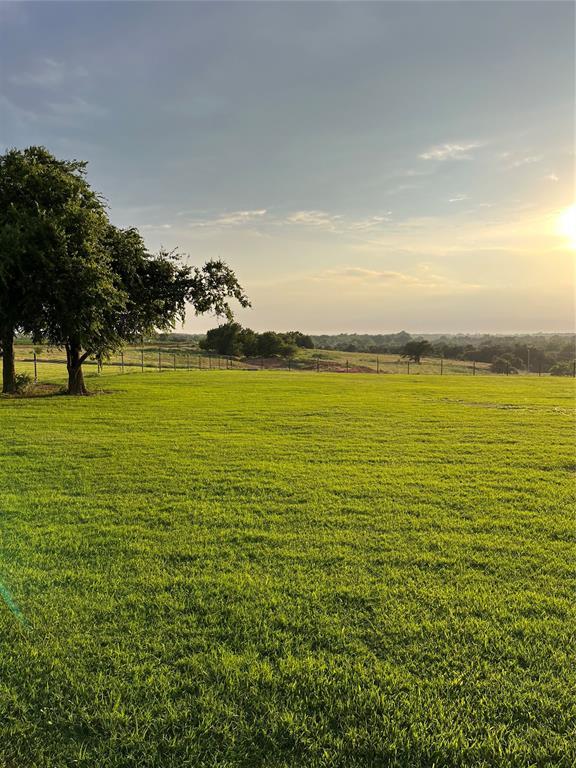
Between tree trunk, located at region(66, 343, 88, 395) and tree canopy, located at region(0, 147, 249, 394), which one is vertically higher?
tree canopy, located at region(0, 147, 249, 394)

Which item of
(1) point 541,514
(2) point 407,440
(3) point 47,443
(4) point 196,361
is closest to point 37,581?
(1) point 541,514

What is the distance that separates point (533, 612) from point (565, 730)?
43.6 inches

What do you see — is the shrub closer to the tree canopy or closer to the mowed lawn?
the tree canopy

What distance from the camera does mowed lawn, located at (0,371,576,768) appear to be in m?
2.39

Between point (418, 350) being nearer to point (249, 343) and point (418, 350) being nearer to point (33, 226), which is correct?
point (249, 343)

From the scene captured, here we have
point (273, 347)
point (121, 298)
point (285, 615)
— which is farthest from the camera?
point (273, 347)

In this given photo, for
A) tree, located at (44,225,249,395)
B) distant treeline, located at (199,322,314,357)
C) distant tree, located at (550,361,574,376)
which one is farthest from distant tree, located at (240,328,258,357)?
tree, located at (44,225,249,395)

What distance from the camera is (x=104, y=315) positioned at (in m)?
17.9

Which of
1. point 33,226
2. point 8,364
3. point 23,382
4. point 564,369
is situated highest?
point 33,226

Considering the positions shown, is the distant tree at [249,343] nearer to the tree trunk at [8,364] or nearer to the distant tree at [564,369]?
the distant tree at [564,369]

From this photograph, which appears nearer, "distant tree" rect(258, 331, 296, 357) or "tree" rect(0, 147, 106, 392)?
"tree" rect(0, 147, 106, 392)

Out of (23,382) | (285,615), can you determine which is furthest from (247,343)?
(285,615)

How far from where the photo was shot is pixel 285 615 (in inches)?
132

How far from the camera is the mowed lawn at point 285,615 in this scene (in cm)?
239
